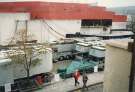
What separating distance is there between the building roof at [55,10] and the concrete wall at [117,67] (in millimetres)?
28129

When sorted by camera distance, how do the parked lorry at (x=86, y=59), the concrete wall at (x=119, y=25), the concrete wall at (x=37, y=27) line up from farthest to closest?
the concrete wall at (x=119, y=25), the concrete wall at (x=37, y=27), the parked lorry at (x=86, y=59)

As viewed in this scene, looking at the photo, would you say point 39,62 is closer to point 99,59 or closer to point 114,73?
point 99,59

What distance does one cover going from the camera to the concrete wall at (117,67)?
16.8 ft

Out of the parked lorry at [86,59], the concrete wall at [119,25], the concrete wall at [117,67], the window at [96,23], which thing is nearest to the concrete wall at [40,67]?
the parked lorry at [86,59]

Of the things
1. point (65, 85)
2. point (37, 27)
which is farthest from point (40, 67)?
point (37, 27)

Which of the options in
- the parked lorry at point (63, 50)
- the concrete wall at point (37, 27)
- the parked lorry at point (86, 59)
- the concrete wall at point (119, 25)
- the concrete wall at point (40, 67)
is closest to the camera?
the concrete wall at point (40, 67)

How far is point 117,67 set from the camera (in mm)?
5406

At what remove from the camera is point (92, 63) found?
23500mm

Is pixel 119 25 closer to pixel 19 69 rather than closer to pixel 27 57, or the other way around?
pixel 27 57

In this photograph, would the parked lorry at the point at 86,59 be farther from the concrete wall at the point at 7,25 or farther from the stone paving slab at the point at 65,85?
the concrete wall at the point at 7,25

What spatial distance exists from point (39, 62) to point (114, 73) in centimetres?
1331

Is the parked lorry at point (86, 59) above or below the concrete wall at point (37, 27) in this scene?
below

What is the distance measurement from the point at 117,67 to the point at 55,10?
30.5 metres

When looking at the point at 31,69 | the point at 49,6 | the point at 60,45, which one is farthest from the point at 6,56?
the point at 49,6
